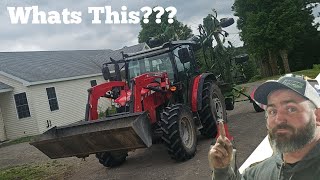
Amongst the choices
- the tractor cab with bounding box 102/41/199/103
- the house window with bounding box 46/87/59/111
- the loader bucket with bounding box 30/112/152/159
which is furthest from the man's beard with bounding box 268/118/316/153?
the house window with bounding box 46/87/59/111

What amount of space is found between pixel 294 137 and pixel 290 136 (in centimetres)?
2

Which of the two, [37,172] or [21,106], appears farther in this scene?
[21,106]

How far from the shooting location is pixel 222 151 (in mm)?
1970

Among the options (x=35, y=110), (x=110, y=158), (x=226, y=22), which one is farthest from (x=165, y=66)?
(x=35, y=110)

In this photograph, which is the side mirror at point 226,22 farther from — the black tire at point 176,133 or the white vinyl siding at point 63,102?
the white vinyl siding at point 63,102

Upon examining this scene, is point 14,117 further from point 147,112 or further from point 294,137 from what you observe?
point 294,137

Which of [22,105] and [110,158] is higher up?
[22,105]

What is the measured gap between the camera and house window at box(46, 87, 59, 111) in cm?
1978

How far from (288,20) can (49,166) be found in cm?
2719

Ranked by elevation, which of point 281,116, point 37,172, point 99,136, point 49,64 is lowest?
point 37,172

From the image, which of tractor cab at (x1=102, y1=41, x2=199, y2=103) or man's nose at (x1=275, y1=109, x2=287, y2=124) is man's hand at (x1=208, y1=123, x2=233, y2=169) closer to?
man's nose at (x1=275, y1=109, x2=287, y2=124)

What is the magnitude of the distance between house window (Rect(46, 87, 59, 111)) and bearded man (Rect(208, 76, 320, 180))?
18.7 metres

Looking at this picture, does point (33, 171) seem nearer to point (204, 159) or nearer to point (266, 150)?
point (204, 159)

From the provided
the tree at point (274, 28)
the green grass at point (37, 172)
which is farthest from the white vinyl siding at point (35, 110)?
the tree at point (274, 28)
